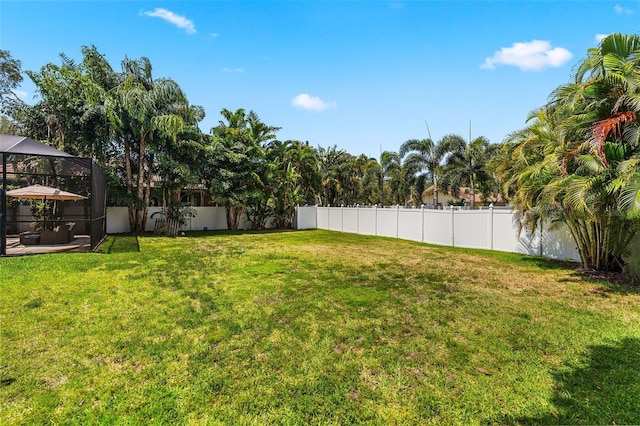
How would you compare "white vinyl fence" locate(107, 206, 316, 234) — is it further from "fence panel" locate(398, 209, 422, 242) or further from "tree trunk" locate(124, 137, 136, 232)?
"fence panel" locate(398, 209, 422, 242)

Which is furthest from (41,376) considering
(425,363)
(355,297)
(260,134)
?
(260,134)

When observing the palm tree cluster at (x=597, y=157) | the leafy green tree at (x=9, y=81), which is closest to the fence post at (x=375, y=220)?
the palm tree cluster at (x=597, y=157)

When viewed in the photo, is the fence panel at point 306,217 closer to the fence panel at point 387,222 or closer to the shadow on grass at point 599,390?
the fence panel at point 387,222

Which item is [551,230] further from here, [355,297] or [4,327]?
[4,327]

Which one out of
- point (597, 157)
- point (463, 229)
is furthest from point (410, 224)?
point (597, 157)

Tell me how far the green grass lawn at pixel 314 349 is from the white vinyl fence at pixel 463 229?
9.52 ft

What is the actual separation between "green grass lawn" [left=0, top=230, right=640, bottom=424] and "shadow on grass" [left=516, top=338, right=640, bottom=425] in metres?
0.01

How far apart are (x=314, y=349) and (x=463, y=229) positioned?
9688 mm

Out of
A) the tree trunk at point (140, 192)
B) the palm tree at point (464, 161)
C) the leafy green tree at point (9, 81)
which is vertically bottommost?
the tree trunk at point (140, 192)

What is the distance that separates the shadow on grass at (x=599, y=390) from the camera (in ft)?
7.51

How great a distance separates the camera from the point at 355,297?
5.12m

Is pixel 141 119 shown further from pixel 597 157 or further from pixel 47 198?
pixel 597 157

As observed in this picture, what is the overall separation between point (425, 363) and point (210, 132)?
19.6 metres

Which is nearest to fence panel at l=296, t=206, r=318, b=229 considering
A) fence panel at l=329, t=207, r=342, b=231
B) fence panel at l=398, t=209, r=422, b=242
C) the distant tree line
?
the distant tree line
